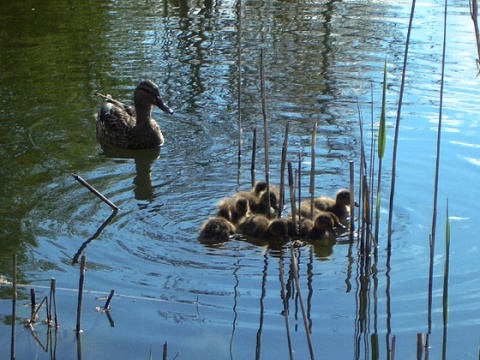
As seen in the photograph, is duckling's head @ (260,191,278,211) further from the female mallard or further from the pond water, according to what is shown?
the female mallard

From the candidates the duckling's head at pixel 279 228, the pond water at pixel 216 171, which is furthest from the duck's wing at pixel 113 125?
the duckling's head at pixel 279 228

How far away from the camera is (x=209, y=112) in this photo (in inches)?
320

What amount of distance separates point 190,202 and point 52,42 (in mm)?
5125

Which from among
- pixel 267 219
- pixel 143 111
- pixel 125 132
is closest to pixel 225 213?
pixel 267 219

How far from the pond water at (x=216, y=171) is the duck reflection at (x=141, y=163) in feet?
0.08

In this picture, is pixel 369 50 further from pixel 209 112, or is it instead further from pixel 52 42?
pixel 52 42

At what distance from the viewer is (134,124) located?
7875 mm

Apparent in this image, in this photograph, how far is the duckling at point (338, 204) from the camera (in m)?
5.91

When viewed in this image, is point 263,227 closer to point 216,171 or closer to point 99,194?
point 99,194

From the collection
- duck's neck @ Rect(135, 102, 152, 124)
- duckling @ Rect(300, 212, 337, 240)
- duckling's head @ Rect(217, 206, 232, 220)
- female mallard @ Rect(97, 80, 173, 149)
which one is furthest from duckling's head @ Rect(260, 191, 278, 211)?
duck's neck @ Rect(135, 102, 152, 124)

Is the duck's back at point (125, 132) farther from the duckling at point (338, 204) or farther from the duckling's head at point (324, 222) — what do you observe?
the duckling's head at point (324, 222)

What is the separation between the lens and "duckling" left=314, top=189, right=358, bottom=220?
233 inches

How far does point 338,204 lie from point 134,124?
8.49ft

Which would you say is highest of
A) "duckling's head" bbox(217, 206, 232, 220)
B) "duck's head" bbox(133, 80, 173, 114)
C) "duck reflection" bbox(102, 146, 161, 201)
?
"duck's head" bbox(133, 80, 173, 114)
